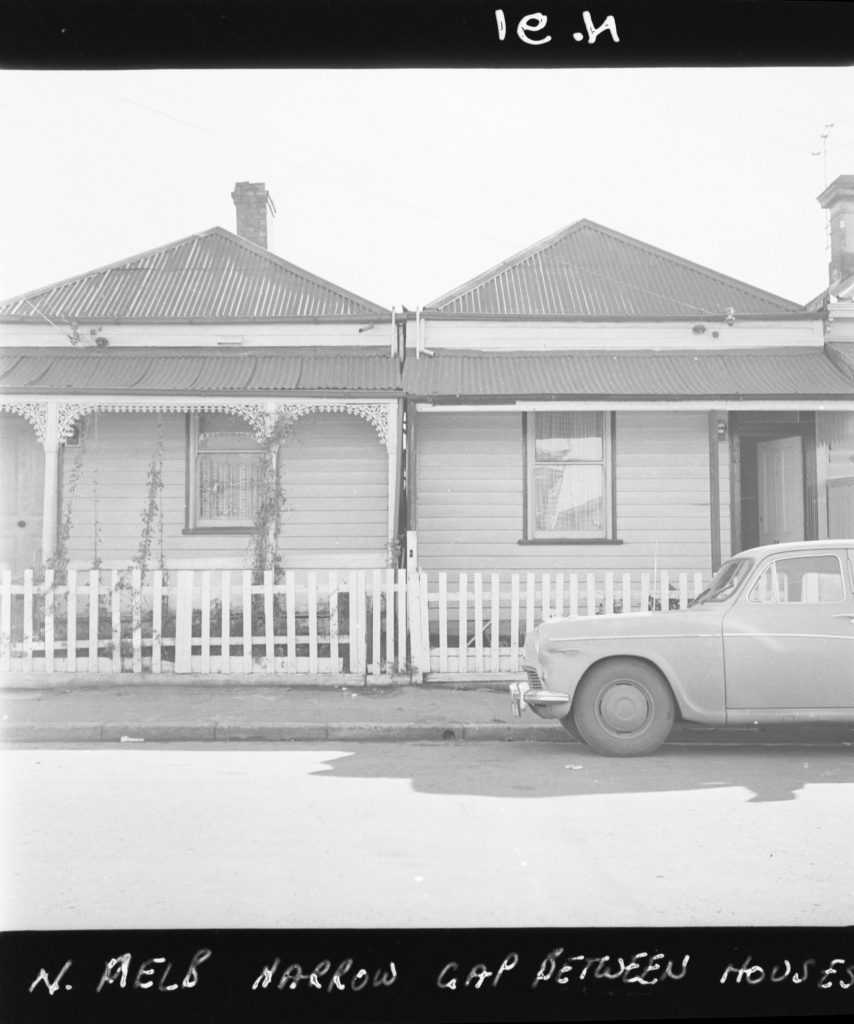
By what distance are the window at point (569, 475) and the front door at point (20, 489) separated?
701 centimetres

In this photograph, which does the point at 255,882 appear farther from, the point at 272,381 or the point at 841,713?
the point at 272,381

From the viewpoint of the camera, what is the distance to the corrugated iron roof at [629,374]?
1308 centimetres

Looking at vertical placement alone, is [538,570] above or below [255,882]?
above

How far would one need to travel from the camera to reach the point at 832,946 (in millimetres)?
4043

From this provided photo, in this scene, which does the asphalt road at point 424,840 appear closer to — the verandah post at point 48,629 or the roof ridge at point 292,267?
the verandah post at point 48,629

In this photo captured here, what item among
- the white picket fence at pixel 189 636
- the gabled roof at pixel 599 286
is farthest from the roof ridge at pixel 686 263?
the white picket fence at pixel 189 636

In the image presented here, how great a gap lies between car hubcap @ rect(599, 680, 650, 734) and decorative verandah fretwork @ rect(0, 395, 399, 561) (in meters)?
5.59

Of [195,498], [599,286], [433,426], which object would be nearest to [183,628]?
[195,498]

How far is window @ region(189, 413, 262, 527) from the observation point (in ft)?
47.1

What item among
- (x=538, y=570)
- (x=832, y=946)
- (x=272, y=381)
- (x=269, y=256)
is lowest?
(x=832, y=946)

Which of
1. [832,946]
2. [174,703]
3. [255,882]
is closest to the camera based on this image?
[832,946]

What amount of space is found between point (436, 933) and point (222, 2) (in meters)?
4.39

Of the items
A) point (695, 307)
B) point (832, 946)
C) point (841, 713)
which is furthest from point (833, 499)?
point (832, 946)

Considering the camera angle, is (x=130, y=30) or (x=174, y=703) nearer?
(x=130, y=30)
